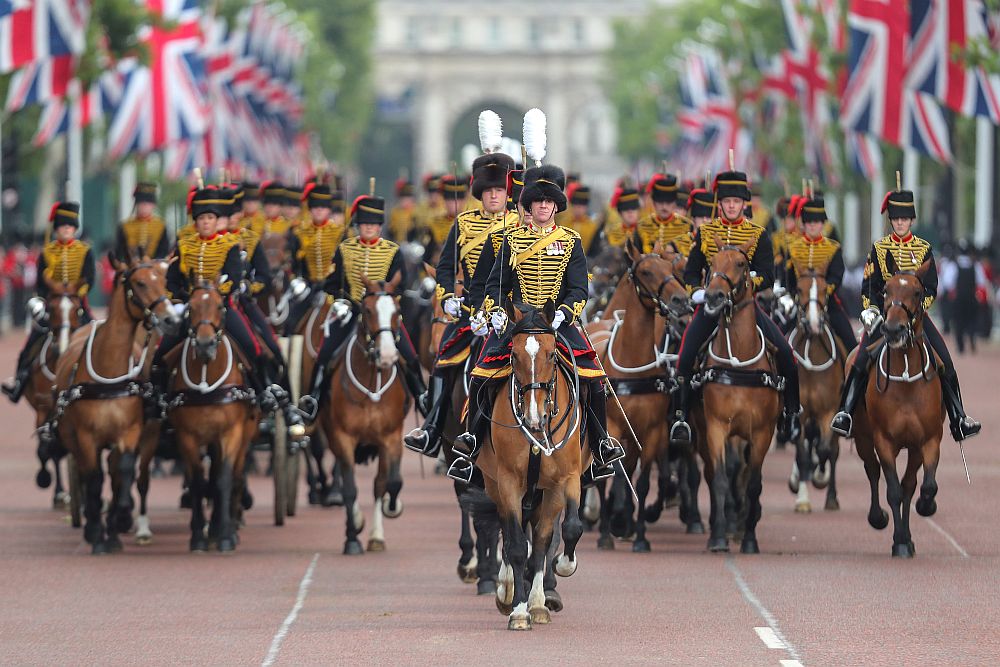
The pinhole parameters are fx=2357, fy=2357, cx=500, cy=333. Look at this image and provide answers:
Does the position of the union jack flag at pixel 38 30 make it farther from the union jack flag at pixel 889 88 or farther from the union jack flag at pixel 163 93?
the union jack flag at pixel 889 88

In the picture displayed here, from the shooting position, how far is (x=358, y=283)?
1822 cm

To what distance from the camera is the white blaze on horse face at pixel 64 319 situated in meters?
20.8

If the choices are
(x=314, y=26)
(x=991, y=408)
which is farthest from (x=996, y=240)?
(x=314, y=26)

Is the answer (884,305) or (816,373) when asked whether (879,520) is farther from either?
(816,373)

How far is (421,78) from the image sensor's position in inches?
6919

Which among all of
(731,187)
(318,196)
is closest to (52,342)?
(318,196)

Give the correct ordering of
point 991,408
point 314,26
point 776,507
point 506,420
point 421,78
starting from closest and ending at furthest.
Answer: point 506,420, point 776,507, point 991,408, point 314,26, point 421,78

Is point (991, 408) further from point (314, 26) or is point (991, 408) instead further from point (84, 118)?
point (314, 26)

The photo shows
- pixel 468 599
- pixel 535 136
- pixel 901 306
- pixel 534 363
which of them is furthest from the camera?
pixel 901 306

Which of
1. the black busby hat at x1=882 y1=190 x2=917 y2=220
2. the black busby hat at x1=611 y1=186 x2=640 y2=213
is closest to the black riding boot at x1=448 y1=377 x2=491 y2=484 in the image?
the black busby hat at x1=882 y1=190 x2=917 y2=220

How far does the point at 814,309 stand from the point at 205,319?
18.6ft

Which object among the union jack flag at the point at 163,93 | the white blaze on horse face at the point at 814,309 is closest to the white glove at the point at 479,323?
the white blaze on horse face at the point at 814,309

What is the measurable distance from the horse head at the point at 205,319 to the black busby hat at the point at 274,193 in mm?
7596

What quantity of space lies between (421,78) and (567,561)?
16310 cm
